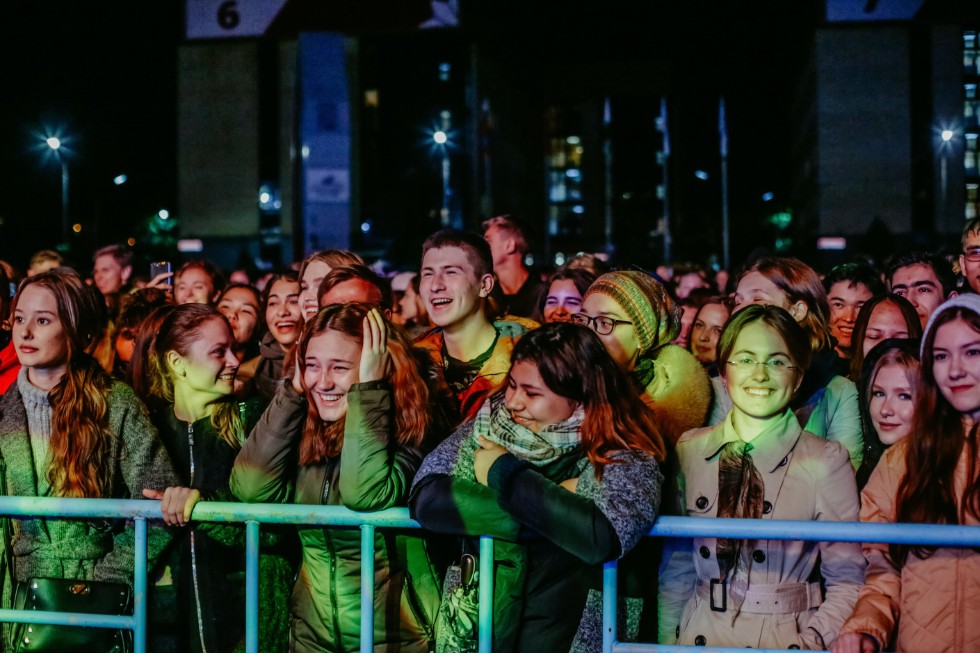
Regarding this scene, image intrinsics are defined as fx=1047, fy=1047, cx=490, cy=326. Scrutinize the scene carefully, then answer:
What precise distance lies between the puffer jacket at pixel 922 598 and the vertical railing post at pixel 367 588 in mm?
1526

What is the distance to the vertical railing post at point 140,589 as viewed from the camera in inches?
144

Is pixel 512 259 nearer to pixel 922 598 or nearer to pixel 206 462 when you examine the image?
pixel 206 462

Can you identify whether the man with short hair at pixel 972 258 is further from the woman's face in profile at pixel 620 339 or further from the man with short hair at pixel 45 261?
the man with short hair at pixel 45 261

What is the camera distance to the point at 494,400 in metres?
3.65

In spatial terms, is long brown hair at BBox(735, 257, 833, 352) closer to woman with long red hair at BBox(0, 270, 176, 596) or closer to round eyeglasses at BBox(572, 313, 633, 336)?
round eyeglasses at BBox(572, 313, 633, 336)

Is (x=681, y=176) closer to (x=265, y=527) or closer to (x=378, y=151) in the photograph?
(x=378, y=151)

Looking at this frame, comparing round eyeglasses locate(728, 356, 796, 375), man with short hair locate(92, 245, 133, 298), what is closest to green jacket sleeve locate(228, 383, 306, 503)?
round eyeglasses locate(728, 356, 796, 375)

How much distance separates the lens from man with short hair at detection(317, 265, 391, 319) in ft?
16.9

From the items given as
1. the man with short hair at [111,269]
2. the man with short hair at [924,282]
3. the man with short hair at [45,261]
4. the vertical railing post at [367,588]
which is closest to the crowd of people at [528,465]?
the vertical railing post at [367,588]

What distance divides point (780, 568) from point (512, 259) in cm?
440

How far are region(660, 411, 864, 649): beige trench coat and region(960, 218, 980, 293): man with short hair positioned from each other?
2.82 m

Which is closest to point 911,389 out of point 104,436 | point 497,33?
point 104,436

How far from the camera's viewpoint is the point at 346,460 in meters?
3.53

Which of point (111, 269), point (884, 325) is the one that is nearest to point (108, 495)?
point (884, 325)
